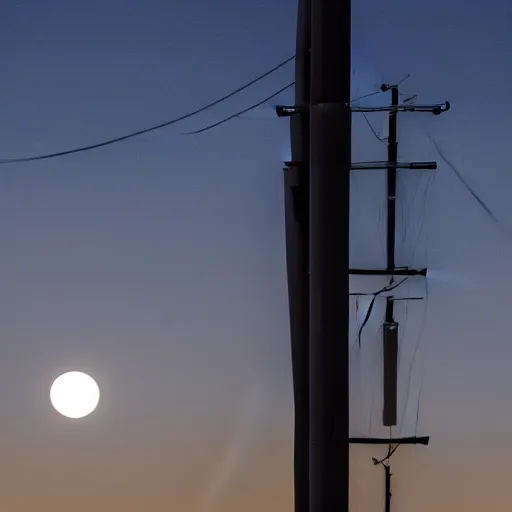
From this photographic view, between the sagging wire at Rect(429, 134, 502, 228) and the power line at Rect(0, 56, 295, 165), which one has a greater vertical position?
the power line at Rect(0, 56, 295, 165)

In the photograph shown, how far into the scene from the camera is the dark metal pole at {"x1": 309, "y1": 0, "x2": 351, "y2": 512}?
0.94 meters

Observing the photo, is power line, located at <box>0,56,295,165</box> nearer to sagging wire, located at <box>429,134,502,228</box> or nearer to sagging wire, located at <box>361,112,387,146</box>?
sagging wire, located at <box>361,112,387,146</box>

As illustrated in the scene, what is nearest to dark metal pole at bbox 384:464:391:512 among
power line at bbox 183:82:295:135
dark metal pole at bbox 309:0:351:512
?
dark metal pole at bbox 309:0:351:512

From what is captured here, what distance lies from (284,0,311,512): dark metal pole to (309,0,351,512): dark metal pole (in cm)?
37

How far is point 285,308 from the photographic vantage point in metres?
1.99

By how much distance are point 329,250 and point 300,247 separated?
44 cm

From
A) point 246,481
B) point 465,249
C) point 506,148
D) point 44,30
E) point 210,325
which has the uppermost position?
point 44,30

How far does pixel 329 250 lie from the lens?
0.97 m

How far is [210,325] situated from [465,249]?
3.13 ft

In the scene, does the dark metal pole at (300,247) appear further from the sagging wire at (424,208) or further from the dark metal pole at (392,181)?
the sagging wire at (424,208)

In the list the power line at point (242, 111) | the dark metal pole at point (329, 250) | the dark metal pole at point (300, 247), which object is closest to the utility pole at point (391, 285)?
the power line at point (242, 111)

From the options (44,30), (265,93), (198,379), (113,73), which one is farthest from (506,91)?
(44,30)

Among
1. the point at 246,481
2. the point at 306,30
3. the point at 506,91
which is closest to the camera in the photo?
the point at 306,30

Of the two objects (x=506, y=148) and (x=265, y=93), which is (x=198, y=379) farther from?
(x=506, y=148)
